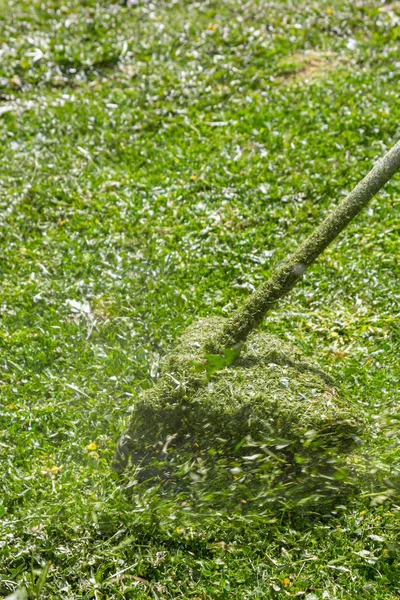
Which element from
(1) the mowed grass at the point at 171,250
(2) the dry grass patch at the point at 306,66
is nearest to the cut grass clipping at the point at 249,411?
(1) the mowed grass at the point at 171,250

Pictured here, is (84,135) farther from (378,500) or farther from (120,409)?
(378,500)

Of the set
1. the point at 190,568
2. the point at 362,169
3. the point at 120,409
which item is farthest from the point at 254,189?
the point at 190,568

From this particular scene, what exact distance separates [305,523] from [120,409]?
54.9 inches

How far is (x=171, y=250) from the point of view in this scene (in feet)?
19.6

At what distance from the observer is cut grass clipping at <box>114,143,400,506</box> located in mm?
4094

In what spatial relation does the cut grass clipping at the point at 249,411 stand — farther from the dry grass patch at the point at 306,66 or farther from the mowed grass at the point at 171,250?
the dry grass patch at the point at 306,66

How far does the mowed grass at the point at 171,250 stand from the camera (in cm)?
399

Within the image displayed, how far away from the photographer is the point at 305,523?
13.3ft

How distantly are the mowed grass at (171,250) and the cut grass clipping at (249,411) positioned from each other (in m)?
0.24

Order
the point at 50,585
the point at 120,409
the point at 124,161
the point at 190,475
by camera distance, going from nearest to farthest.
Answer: the point at 50,585 < the point at 190,475 < the point at 120,409 < the point at 124,161

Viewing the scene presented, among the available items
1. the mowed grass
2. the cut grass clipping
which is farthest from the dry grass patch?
the cut grass clipping

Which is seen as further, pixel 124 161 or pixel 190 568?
pixel 124 161

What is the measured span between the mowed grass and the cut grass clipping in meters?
0.24

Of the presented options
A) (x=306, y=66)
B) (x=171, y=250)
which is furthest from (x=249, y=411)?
(x=306, y=66)
